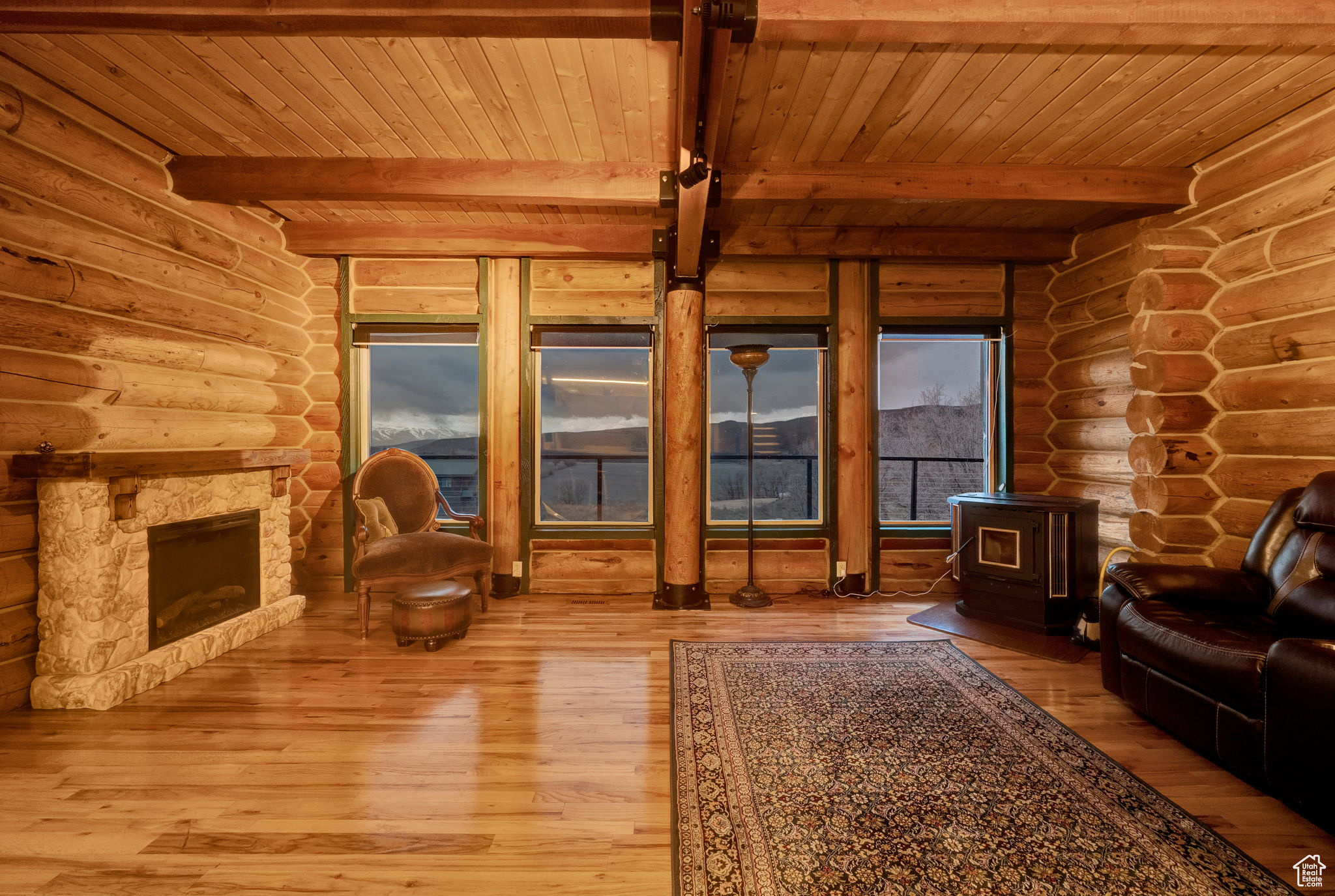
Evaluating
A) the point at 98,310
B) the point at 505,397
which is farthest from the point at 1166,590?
the point at 98,310

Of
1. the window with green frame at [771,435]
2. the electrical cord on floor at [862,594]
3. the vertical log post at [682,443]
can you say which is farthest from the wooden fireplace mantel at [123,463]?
the electrical cord on floor at [862,594]

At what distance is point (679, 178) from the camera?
2.76 m

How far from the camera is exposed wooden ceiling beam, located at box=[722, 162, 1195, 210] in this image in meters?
3.28

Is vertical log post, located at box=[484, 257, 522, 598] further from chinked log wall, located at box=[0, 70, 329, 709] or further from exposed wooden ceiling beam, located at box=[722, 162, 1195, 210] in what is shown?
exposed wooden ceiling beam, located at box=[722, 162, 1195, 210]

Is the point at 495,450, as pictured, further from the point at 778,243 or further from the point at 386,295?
the point at 778,243

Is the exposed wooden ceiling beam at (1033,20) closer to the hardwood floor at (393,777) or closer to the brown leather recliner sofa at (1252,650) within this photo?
the brown leather recliner sofa at (1252,650)

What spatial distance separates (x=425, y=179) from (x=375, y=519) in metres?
2.27

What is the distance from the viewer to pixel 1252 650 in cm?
192

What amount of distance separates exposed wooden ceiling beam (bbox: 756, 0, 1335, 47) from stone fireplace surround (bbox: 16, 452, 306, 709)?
3.58 metres

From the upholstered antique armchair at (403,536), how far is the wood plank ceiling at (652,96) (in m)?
2.14

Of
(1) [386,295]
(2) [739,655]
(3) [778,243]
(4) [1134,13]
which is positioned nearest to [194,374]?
(1) [386,295]

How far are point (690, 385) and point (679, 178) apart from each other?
5.36 feet

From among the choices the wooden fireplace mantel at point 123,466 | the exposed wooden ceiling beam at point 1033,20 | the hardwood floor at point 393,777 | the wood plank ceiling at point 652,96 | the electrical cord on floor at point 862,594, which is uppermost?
the wood plank ceiling at point 652,96

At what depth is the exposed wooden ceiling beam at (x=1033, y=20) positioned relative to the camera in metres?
1.87
